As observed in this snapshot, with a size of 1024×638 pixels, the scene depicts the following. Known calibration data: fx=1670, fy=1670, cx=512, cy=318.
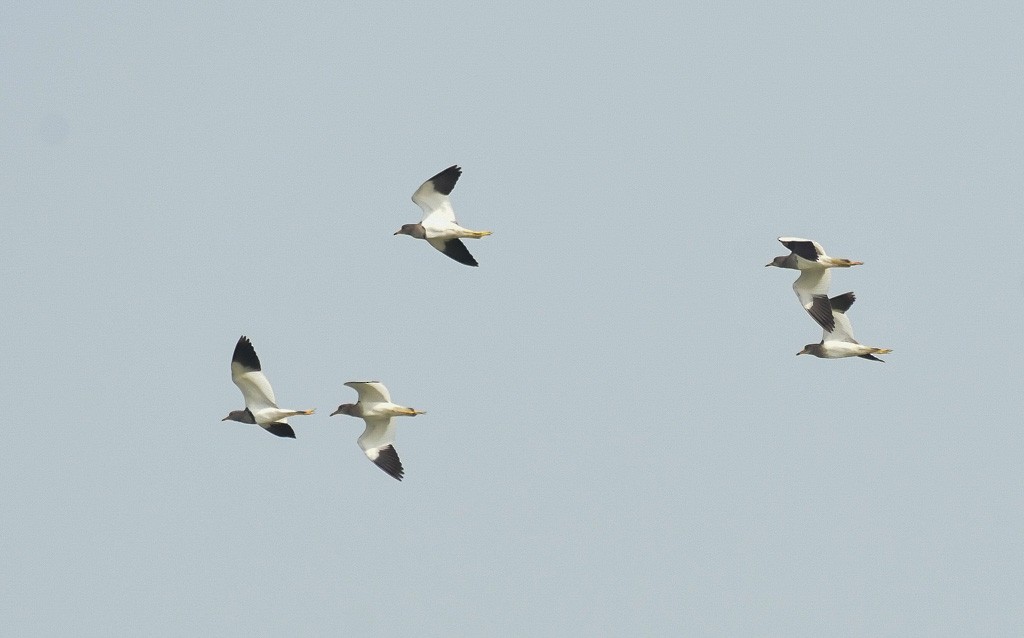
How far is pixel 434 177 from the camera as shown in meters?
32.2

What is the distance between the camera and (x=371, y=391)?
108 ft

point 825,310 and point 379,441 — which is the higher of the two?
point 825,310

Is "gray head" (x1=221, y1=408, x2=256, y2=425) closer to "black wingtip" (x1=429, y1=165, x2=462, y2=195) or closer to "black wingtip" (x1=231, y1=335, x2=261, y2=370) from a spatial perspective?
"black wingtip" (x1=231, y1=335, x2=261, y2=370)

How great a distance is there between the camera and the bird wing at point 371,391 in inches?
1280

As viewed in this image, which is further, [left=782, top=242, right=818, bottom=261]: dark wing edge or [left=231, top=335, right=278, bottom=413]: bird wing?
[left=782, top=242, right=818, bottom=261]: dark wing edge

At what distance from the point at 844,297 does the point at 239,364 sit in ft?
41.3

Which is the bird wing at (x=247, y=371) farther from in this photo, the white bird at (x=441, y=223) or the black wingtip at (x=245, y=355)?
the white bird at (x=441, y=223)

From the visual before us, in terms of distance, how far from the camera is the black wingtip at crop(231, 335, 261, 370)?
1264 inches

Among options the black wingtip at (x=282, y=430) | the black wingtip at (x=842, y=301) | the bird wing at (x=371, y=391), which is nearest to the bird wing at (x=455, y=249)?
the bird wing at (x=371, y=391)

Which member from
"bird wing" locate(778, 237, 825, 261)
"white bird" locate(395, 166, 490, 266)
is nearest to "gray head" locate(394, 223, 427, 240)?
"white bird" locate(395, 166, 490, 266)

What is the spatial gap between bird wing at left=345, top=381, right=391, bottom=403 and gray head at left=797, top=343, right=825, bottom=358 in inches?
351

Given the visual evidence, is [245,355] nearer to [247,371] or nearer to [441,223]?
[247,371]

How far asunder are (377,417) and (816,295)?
955 centimetres

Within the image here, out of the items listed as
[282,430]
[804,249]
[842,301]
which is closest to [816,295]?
[842,301]
